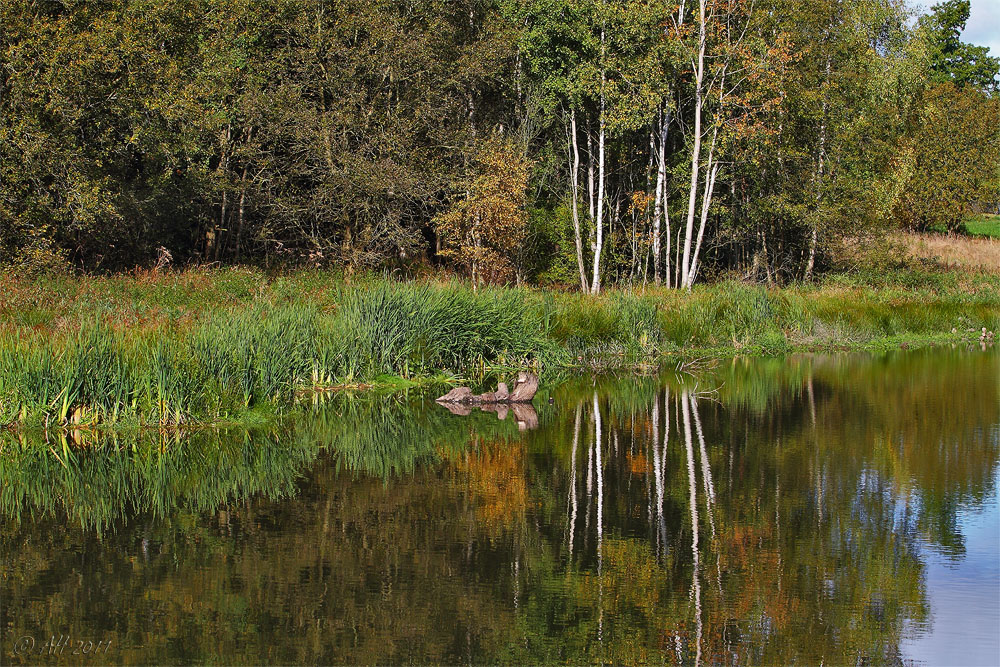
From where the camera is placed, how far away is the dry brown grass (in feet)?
116

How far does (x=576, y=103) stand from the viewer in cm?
2666

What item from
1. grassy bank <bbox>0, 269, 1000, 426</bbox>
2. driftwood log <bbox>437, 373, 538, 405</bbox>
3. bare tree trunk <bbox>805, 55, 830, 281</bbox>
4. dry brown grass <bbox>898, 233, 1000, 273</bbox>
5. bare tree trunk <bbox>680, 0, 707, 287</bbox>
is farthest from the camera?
dry brown grass <bbox>898, 233, 1000, 273</bbox>

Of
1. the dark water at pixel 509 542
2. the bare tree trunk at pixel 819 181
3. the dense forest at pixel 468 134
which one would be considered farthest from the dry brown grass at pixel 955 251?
the dark water at pixel 509 542

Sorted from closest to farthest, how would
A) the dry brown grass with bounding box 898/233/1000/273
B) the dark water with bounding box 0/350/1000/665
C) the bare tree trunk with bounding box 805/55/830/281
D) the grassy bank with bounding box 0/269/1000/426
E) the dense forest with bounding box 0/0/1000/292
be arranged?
1. the dark water with bounding box 0/350/1000/665
2. the grassy bank with bounding box 0/269/1000/426
3. the dense forest with bounding box 0/0/1000/292
4. the bare tree trunk with bounding box 805/55/830/281
5. the dry brown grass with bounding box 898/233/1000/273

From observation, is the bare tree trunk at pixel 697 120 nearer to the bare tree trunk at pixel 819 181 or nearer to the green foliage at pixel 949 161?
the bare tree trunk at pixel 819 181

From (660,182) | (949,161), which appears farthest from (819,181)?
(949,161)

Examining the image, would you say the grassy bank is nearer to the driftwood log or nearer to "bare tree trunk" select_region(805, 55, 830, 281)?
the driftwood log

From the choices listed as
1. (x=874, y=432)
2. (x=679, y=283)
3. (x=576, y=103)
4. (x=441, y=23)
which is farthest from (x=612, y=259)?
(x=874, y=432)

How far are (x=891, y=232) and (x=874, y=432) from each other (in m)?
23.6

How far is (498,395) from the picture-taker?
13.7 metres

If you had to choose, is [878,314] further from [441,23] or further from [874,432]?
[441,23]

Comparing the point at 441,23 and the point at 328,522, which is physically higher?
the point at 441,23

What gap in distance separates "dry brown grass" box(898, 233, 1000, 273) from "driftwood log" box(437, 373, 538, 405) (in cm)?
2283

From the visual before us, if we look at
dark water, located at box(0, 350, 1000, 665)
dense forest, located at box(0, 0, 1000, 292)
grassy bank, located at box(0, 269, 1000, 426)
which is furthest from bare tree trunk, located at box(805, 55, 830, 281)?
dark water, located at box(0, 350, 1000, 665)
